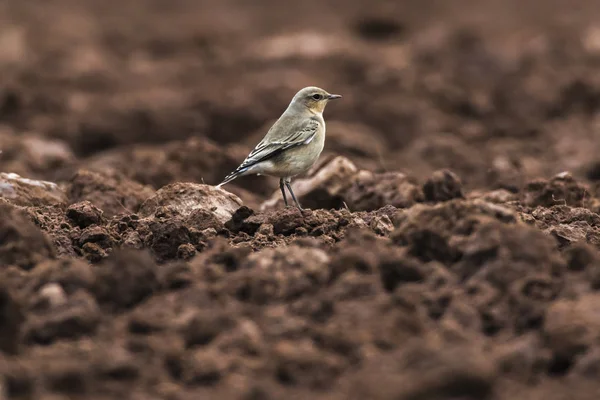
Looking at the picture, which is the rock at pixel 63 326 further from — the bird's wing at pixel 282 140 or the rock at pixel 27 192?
the bird's wing at pixel 282 140

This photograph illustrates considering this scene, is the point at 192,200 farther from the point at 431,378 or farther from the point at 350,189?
the point at 431,378

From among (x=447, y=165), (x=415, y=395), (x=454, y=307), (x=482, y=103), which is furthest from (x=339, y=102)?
(x=415, y=395)

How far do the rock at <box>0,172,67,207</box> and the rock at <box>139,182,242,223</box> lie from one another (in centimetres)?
121

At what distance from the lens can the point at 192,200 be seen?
9.06 m

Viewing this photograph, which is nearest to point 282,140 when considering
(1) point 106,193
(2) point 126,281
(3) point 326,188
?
(3) point 326,188

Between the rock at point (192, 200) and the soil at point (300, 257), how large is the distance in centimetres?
2

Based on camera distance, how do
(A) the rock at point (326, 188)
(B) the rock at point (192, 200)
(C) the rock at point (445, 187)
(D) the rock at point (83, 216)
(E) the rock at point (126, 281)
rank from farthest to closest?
(A) the rock at point (326, 188)
(C) the rock at point (445, 187)
(B) the rock at point (192, 200)
(D) the rock at point (83, 216)
(E) the rock at point (126, 281)

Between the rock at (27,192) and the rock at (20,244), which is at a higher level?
the rock at (27,192)

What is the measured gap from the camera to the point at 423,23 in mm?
30297

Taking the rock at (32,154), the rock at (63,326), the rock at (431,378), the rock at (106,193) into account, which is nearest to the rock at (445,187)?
the rock at (106,193)

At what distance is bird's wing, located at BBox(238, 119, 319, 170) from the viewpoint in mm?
10055

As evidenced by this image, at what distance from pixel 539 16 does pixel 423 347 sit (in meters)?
28.3

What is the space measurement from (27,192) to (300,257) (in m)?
4.01

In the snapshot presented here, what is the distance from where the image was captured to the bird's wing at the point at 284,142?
1005 centimetres
